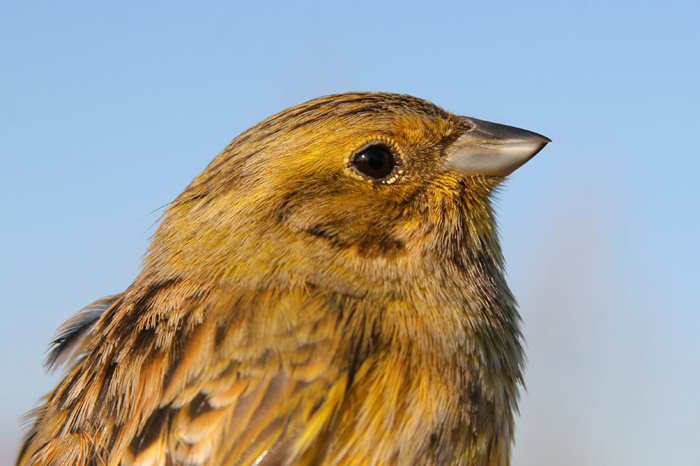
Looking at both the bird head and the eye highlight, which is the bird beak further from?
the eye highlight

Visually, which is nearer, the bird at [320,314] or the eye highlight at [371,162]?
the bird at [320,314]

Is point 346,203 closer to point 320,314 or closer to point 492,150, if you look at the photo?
point 320,314

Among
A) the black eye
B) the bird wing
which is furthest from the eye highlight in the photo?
the bird wing

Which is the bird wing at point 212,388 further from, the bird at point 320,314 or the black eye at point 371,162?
the black eye at point 371,162

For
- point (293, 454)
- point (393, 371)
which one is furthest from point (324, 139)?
point (293, 454)

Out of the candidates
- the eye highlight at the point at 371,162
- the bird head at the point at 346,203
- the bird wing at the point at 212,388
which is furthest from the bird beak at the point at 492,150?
the bird wing at the point at 212,388

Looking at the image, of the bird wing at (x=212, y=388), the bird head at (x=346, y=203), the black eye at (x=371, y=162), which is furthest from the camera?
the black eye at (x=371, y=162)

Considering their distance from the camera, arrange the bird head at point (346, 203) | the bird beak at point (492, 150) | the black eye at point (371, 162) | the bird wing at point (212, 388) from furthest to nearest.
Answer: the bird beak at point (492, 150) → the black eye at point (371, 162) → the bird head at point (346, 203) → the bird wing at point (212, 388)
